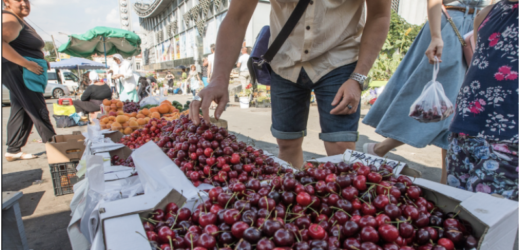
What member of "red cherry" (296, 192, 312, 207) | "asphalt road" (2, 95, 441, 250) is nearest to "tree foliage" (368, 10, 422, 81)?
"asphalt road" (2, 95, 441, 250)

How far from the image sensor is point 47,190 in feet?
10.8

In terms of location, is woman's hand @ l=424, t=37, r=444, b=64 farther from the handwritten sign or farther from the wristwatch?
the handwritten sign

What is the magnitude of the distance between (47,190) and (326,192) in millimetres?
3600

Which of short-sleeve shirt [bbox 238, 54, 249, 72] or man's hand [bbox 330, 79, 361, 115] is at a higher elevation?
short-sleeve shirt [bbox 238, 54, 249, 72]

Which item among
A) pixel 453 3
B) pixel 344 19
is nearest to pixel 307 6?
pixel 344 19

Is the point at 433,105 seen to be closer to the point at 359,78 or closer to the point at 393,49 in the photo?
the point at 359,78

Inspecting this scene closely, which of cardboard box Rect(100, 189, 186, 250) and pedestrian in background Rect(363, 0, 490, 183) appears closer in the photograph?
cardboard box Rect(100, 189, 186, 250)

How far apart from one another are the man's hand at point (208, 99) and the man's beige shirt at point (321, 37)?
0.49m

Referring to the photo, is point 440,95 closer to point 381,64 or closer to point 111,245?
point 111,245

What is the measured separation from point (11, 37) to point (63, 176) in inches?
69.3

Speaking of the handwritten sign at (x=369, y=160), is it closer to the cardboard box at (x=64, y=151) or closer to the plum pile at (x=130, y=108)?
the cardboard box at (x=64, y=151)

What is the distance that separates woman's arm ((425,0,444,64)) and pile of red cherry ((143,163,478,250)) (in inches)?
48.5

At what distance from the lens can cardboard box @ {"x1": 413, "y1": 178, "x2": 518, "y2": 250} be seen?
85cm

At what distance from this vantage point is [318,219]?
102 centimetres
